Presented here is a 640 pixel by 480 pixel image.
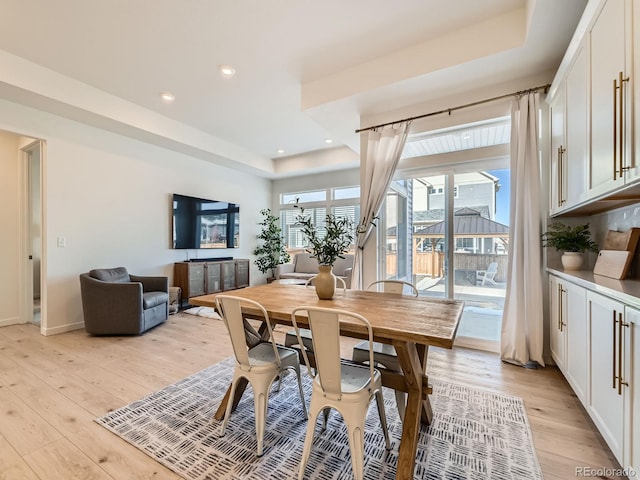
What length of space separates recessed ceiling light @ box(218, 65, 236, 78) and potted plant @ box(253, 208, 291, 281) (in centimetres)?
376

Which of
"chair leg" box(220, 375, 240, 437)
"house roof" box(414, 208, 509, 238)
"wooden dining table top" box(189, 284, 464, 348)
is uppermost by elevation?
"house roof" box(414, 208, 509, 238)

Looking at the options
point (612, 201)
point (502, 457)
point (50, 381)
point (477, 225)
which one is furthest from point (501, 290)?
point (50, 381)

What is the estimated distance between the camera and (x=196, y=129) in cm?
483

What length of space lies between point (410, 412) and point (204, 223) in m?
4.97

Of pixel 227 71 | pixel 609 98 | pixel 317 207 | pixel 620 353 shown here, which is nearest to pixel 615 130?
pixel 609 98

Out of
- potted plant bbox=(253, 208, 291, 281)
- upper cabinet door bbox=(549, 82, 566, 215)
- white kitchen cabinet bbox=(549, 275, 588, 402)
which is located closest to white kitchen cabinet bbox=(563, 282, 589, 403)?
white kitchen cabinet bbox=(549, 275, 588, 402)

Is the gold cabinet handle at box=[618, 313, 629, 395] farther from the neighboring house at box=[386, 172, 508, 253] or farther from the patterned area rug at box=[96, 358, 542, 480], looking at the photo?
the neighboring house at box=[386, 172, 508, 253]

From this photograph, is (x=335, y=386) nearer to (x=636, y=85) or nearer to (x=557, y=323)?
(x=636, y=85)

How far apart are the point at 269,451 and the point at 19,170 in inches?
208

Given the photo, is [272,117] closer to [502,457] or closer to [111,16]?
[111,16]

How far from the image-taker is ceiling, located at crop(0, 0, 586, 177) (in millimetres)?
2295

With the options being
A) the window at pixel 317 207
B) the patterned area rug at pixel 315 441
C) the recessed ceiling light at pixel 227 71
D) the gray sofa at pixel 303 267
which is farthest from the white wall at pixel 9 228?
the window at pixel 317 207

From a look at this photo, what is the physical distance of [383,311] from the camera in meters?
1.71

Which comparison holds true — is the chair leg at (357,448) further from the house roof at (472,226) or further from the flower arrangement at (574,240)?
the house roof at (472,226)
